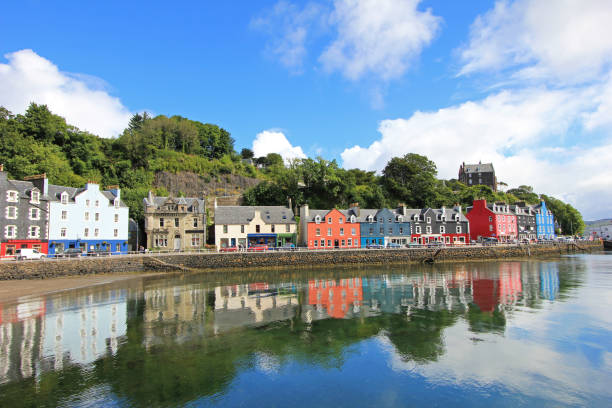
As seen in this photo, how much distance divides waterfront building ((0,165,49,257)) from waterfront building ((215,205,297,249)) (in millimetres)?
18224

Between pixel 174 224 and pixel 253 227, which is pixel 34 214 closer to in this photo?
pixel 174 224

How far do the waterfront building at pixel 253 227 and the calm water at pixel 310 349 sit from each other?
21183 mm

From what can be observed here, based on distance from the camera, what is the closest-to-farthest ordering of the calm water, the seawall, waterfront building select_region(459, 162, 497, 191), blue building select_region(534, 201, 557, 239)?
the calm water
the seawall
blue building select_region(534, 201, 557, 239)
waterfront building select_region(459, 162, 497, 191)

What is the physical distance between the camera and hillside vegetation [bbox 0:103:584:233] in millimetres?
46531

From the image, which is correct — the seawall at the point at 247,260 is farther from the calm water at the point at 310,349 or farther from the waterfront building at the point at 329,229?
the calm water at the point at 310,349

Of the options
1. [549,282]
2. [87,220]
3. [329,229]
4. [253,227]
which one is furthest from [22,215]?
[549,282]

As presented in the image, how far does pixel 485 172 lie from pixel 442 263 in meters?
65.8

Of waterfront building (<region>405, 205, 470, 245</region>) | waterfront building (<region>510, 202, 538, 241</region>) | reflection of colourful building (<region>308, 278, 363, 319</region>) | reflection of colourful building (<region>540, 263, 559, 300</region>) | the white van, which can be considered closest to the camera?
reflection of colourful building (<region>308, 278, 363, 319</region>)

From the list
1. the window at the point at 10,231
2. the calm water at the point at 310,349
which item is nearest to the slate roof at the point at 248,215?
the window at the point at 10,231

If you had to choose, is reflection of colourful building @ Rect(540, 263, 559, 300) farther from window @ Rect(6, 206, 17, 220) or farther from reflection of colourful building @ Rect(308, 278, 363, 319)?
window @ Rect(6, 206, 17, 220)

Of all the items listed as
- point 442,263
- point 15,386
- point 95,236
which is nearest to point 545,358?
point 15,386

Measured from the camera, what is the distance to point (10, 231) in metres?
31.9

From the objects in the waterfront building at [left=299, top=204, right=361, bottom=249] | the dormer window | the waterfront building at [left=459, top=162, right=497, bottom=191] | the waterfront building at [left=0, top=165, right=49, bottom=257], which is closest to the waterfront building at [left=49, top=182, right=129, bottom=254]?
the waterfront building at [left=0, top=165, right=49, bottom=257]

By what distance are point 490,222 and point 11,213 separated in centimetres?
6555
